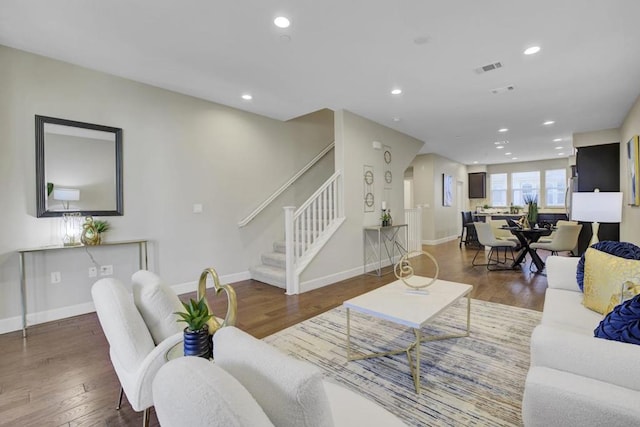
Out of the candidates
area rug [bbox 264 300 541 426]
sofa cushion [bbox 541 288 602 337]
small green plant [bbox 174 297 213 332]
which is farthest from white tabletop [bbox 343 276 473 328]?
small green plant [bbox 174 297 213 332]

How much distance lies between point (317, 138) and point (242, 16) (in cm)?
372

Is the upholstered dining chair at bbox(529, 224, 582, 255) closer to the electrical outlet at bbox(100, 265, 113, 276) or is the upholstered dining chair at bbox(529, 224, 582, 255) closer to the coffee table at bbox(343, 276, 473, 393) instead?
the coffee table at bbox(343, 276, 473, 393)

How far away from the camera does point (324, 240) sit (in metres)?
4.42

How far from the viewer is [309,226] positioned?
4340mm

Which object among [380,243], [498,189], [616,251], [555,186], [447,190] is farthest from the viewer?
[498,189]

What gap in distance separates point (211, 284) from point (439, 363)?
3.42 m

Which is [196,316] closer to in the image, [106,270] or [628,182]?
[106,270]

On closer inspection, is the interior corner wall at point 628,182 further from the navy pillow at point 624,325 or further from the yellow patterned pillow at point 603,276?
the navy pillow at point 624,325

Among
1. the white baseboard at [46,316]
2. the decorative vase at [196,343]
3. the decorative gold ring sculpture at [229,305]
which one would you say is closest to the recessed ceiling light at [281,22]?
the decorative gold ring sculpture at [229,305]

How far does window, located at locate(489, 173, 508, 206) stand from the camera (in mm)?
11091

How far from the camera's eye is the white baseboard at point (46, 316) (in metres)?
2.88

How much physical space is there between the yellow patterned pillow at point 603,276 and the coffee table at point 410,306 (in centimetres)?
79

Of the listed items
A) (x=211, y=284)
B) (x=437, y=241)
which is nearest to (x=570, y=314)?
(x=211, y=284)

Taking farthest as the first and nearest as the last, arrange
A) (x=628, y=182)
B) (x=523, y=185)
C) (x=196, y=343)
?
(x=523, y=185) < (x=628, y=182) < (x=196, y=343)
